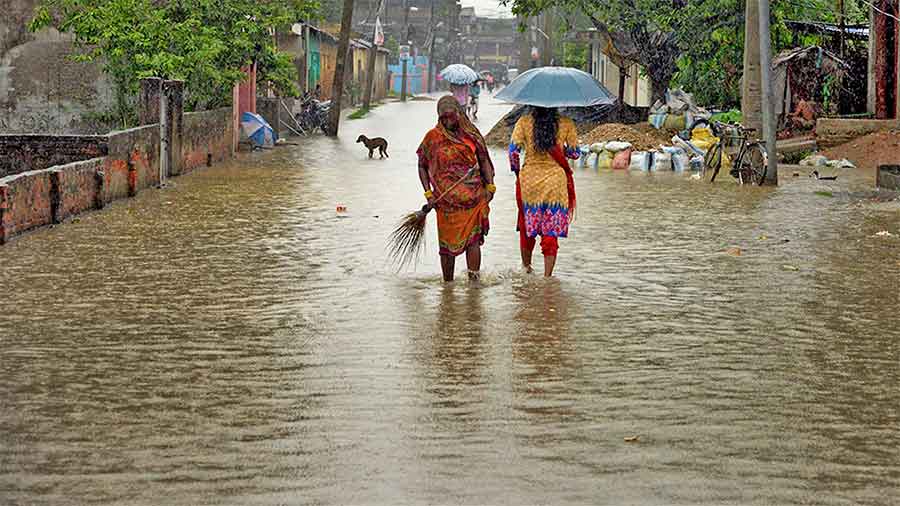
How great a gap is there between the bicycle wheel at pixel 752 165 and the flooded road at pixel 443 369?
6146 millimetres

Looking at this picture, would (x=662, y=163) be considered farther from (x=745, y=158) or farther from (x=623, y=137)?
(x=745, y=158)

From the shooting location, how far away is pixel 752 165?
21.1 m

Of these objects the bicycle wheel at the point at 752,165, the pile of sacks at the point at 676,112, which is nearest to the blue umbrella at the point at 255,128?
the pile of sacks at the point at 676,112

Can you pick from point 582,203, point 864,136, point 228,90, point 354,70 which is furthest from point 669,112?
point 354,70

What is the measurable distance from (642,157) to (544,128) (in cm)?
1375

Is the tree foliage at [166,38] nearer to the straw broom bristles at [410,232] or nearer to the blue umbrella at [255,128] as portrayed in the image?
the blue umbrella at [255,128]

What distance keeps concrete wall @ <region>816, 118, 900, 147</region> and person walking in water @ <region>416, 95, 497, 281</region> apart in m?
17.3

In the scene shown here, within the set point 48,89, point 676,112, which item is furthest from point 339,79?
point 48,89

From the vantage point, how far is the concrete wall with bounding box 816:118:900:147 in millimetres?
26641

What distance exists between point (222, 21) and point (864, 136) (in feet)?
36.8

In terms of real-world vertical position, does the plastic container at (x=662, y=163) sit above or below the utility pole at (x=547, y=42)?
below

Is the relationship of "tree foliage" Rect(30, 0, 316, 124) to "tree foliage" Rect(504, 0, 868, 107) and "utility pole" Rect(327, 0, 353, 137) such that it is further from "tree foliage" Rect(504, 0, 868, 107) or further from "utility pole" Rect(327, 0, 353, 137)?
"utility pole" Rect(327, 0, 353, 137)

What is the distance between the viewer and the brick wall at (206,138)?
22484 mm

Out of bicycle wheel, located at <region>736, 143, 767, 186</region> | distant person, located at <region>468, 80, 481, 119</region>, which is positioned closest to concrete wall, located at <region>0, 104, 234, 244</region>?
bicycle wheel, located at <region>736, 143, 767, 186</region>
